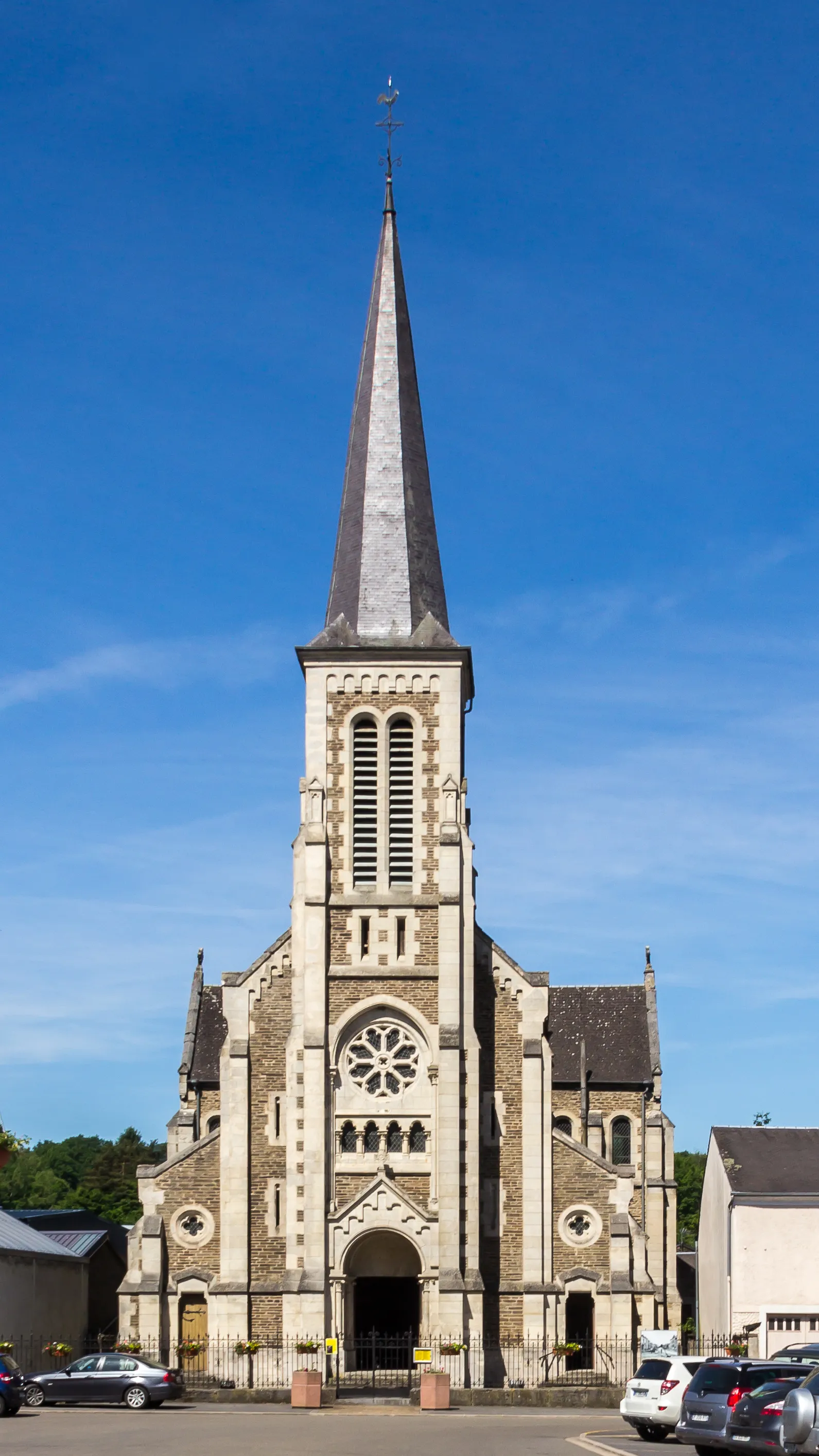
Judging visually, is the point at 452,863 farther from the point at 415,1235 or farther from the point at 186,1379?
the point at 186,1379

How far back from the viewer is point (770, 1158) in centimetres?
5116

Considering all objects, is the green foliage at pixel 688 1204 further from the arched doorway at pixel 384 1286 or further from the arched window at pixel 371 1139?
the arched window at pixel 371 1139

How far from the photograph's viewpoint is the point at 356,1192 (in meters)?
44.4

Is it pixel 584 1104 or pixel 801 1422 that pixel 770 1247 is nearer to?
pixel 584 1104

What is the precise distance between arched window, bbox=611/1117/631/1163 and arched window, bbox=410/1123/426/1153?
16.7 m

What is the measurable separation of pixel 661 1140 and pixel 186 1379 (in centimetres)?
2109

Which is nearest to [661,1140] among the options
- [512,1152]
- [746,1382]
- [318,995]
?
[512,1152]

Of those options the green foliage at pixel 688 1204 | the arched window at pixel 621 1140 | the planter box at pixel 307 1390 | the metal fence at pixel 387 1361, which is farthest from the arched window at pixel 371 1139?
the green foliage at pixel 688 1204

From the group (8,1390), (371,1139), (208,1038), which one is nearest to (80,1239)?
(208,1038)

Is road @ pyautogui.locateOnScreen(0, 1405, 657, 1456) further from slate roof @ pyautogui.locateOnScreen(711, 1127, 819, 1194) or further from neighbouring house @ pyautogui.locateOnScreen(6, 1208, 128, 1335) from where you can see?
neighbouring house @ pyautogui.locateOnScreen(6, 1208, 128, 1335)

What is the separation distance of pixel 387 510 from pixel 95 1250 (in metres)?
26.3

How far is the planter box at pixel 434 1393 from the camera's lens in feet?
122

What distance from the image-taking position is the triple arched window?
4653 cm

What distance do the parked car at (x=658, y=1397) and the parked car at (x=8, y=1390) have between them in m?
12.0
